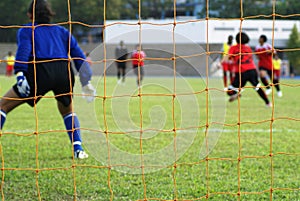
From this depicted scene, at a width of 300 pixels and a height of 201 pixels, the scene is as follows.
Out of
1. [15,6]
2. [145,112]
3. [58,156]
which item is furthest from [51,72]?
[15,6]

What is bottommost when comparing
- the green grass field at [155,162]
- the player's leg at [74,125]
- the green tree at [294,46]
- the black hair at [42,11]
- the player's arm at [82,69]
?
the green grass field at [155,162]

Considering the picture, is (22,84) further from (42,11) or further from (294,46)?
(294,46)

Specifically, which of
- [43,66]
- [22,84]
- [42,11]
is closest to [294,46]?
[42,11]

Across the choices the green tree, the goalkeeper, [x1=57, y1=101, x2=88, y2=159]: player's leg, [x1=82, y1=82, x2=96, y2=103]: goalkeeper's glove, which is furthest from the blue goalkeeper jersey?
the green tree

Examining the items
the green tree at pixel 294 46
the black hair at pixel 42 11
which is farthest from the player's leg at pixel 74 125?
the green tree at pixel 294 46

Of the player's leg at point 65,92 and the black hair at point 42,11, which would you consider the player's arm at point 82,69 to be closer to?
the player's leg at point 65,92

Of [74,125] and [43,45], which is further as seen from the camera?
[74,125]

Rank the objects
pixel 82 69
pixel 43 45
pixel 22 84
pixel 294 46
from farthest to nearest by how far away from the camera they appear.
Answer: pixel 294 46 → pixel 82 69 → pixel 43 45 → pixel 22 84

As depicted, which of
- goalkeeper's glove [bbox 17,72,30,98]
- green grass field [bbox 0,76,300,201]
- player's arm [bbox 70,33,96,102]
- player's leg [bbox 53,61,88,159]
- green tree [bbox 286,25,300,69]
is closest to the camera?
green grass field [bbox 0,76,300,201]

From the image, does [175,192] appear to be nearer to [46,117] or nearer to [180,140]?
[180,140]

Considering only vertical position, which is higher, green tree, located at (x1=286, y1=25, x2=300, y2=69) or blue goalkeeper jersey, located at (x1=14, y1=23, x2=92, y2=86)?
green tree, located at (x1=286, y1=25, x2=300, y2=69)

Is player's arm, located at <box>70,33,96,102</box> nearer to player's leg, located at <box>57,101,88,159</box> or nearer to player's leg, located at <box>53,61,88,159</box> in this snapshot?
player's leg, located at <box>53,61,88,159</box>

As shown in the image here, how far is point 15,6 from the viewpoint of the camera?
141 feet

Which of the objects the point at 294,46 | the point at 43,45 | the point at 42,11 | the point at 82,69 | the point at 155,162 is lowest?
the point at 155,162
